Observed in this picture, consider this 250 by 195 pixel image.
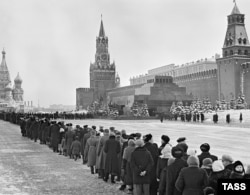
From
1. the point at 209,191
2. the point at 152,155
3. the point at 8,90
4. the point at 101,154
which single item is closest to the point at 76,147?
the point at 101,154

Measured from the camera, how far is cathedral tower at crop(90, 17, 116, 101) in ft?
396

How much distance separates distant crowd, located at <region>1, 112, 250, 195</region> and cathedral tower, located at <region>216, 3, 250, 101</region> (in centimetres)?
6146

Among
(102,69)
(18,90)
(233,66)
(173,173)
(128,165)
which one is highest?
(102,69)

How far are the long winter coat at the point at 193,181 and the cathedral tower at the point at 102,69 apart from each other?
11413cm

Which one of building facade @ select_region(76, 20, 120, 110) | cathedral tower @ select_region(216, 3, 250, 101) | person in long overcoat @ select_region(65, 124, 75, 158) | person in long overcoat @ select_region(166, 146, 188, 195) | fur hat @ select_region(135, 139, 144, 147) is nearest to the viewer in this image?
person in long overcoat @ select_region(166, 146, 188, 195)

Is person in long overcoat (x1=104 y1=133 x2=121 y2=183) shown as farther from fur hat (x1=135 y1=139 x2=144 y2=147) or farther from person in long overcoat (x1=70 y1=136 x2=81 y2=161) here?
person in long overcoat (x1=70 y1=136 x2=81 y2=161)

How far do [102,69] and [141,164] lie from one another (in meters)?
116

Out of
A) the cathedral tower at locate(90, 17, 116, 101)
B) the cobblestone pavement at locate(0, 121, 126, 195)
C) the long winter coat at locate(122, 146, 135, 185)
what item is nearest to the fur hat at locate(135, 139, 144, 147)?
the long winter coat at locate(122, 146, 135, 185)

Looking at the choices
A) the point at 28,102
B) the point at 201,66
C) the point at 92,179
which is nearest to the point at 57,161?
the point at 92,179

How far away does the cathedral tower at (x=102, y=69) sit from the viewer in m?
121

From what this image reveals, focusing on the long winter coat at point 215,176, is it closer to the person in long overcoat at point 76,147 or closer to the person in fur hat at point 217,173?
the person in fur hat at point 217,173

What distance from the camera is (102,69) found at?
400ft

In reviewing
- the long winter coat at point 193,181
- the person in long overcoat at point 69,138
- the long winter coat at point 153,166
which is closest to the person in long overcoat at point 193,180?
the long winter coat at point 193,181

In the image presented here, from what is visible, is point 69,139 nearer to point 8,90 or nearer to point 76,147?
point 76,147
